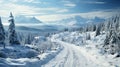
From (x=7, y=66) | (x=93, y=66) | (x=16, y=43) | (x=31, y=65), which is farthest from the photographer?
(x=16, y=43)

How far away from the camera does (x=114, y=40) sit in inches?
2286

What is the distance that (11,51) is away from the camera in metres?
75.3

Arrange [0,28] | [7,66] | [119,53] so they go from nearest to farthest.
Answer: [7,66] < [119,53] < [0,28]

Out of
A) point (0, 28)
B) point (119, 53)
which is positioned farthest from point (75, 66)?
point (0, 28)

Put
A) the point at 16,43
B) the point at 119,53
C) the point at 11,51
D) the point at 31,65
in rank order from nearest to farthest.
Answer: the point at 31,65, the point at 119,53, the point at 11,51, the point at 16,43

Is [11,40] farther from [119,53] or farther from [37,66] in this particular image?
[37,66]

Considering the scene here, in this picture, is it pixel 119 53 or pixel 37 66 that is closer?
pixel 37 66

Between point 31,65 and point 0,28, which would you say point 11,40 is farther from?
point 31,65

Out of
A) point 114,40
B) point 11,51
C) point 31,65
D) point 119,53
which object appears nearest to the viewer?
point 31,65

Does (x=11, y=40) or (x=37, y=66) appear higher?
(x=37, y=66)

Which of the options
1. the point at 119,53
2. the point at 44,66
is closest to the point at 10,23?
the point at 119,53

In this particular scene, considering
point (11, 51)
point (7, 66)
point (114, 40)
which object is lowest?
point (11, 51)

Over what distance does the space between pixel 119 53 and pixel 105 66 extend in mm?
15281

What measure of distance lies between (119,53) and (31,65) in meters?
24.0
